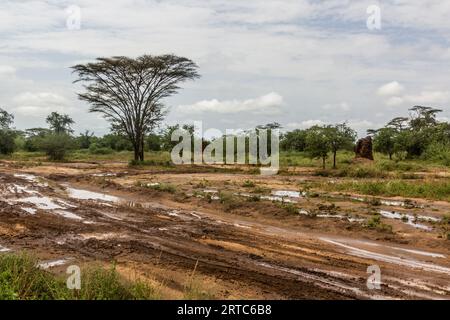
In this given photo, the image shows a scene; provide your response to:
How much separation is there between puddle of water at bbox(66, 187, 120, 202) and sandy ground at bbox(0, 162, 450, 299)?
10cm

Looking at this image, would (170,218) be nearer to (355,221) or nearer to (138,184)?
(355,221)

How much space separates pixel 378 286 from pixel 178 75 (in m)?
28.6

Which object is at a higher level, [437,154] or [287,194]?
[437,154]

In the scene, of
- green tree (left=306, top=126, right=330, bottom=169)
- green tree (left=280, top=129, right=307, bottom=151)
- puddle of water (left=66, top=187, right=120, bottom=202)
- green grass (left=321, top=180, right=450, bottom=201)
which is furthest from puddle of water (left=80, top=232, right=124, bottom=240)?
green tree (left=280, top=129, right=307, bottom=151)

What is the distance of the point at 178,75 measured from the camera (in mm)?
33312

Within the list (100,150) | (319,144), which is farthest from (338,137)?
(100,150)

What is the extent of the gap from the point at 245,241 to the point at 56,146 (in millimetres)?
34071

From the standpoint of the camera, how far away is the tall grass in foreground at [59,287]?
5.22m

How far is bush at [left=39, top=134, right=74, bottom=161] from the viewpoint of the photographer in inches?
1565

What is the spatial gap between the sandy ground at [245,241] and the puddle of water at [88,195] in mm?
99

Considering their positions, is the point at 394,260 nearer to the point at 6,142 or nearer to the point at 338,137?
the point at 338,137

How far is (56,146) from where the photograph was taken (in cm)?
3966

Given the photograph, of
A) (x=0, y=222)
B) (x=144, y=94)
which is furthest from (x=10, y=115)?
(x=0, y=222)
